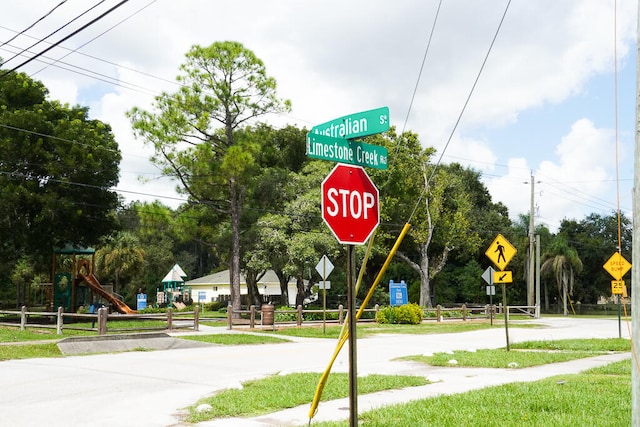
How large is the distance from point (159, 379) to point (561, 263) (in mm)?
54166

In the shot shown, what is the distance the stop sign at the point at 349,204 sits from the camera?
582cm

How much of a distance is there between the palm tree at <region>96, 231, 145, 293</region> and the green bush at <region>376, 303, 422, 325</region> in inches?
1287

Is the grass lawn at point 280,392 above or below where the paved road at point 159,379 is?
above

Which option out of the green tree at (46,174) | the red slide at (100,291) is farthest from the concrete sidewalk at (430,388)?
the red slide at (100,291)

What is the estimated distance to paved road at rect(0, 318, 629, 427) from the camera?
8.27 m

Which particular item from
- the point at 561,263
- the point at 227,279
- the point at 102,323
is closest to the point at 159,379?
the point at 102,323

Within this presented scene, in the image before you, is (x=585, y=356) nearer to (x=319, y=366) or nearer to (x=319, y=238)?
(x=319, y=366)

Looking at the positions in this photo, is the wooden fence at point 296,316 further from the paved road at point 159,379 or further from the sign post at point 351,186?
the sign post at point 351,186

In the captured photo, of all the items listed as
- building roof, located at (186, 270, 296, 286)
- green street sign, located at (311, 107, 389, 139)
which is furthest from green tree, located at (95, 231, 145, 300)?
green street sign, located at (311, 107, 389, 139)

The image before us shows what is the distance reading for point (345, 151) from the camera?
6234 millimetres

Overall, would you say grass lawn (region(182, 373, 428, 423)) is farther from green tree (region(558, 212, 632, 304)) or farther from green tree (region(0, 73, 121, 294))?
green tree (region(558, 212, 632, 304))

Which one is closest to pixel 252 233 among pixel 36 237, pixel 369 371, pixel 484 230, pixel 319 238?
pixel 319 238

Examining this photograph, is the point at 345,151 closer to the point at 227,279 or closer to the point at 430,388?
the point at 430,388

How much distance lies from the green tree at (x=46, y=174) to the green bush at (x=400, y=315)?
16.3 meters
